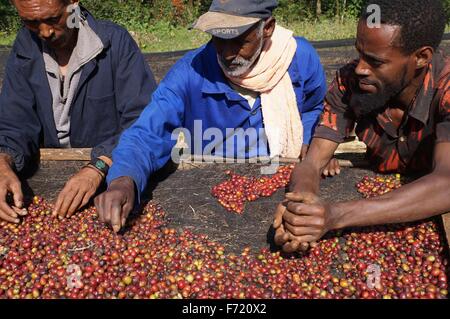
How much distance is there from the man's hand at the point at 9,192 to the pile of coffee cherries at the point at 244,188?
125cm

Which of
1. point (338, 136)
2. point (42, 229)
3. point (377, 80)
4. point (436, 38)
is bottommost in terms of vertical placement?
point (42, 229)

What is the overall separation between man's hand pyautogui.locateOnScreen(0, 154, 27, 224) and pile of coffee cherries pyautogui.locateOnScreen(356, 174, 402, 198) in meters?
2.19

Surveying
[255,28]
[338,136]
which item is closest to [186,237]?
[338,136]

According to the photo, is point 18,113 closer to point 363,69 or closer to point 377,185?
point 363,69

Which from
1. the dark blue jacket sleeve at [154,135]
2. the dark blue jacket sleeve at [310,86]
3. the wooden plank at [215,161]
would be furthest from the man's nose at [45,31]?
the dark blue jacket sleeve at [310,86]

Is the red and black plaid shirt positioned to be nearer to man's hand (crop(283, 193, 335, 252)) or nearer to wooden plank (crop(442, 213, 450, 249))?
wooden plank (crop(442, 213, 450, 249))

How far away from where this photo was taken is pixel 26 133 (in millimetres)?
3584

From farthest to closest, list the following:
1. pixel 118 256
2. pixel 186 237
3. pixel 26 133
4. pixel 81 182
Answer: pixel 26 133 < pixel 81 182 < pixel 186 237 < pixel 118 256

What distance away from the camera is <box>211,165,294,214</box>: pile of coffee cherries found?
304cm

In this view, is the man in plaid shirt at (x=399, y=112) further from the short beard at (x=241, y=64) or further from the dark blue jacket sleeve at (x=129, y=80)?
the dark blue jacket sleeve at (x=129, y=80)

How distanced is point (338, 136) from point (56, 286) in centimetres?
198

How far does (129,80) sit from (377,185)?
203cm

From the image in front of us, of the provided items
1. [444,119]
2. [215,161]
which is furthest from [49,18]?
[444,119]
